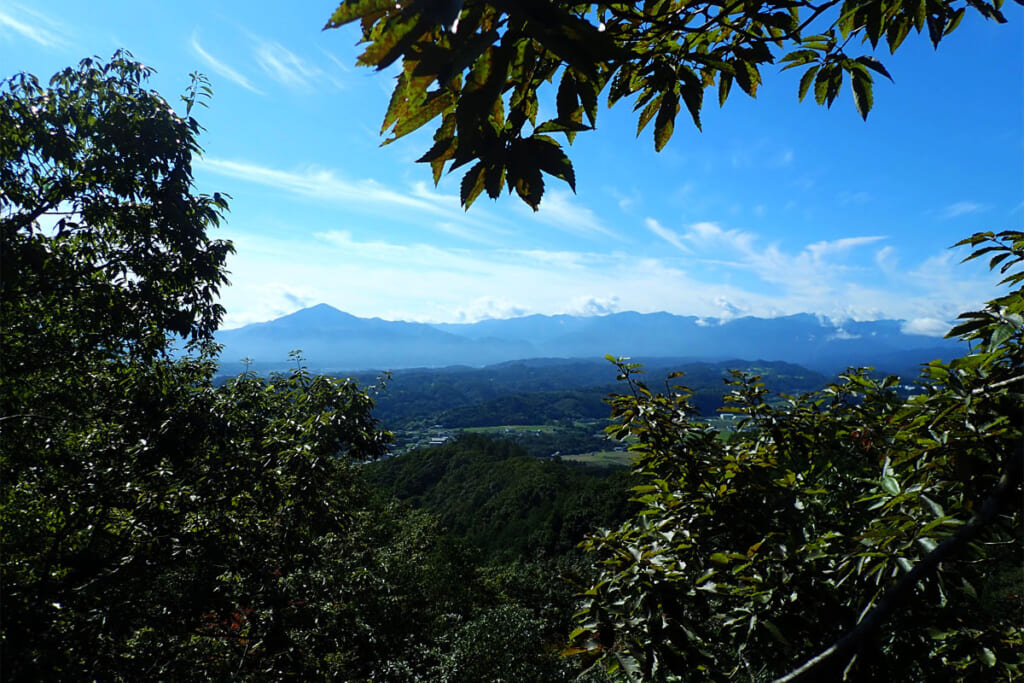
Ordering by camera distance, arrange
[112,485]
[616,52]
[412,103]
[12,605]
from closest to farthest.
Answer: [616,52]
[412,103]
[12,605]
[112,485]

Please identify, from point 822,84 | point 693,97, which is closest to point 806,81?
point 822,84

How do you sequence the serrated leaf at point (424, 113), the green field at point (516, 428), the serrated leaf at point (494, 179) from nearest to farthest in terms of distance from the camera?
the serrated leaf at point (424, 113) → the serrated leaf at point (494, 179) → the green field at point (516, 428)

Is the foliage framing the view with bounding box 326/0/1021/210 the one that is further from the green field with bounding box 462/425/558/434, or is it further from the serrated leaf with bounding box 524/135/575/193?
the green field with bounding box 462/425/558/434

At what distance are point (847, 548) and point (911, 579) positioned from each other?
0.96 m

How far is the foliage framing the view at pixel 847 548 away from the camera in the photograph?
4.08 feet

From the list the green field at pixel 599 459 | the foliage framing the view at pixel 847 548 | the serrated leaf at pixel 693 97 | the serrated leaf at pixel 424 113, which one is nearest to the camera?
the serrated leaf at pixel 424 113

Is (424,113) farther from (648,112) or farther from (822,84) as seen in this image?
(822,84)

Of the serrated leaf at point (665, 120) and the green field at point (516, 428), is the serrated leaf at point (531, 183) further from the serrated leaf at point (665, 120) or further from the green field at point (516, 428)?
the green field at point (516, 428)

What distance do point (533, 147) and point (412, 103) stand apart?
29 centimetres

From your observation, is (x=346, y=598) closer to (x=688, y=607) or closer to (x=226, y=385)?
(x=226, y=385)

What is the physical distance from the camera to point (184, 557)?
457cm

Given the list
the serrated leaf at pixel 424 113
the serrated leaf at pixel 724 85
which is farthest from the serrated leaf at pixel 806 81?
the serrated leaf at pixel 424 113

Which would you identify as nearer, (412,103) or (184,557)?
(412,103)

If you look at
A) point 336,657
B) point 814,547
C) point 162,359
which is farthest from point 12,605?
point 336,657
